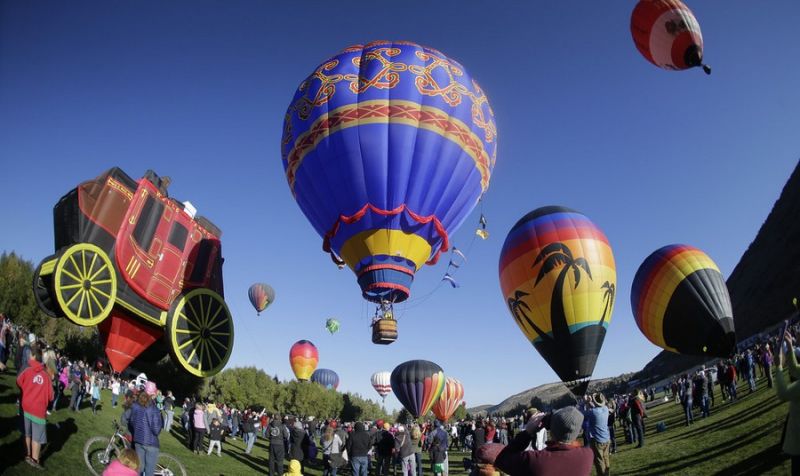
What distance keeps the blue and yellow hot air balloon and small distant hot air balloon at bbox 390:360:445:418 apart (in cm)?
1566

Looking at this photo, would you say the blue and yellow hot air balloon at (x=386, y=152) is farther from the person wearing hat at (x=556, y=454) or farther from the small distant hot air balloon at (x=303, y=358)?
the small distant hot air balloon at (x=303, y=358)

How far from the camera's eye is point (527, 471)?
3.40 m

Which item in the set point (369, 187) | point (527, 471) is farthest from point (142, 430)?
point (369, 187)

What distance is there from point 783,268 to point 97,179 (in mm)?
66180

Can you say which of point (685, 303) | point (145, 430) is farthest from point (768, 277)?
point (145, 430)

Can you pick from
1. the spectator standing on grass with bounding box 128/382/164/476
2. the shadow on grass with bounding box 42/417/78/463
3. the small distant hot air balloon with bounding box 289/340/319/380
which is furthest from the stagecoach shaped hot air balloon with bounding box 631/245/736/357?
the small distant hot air balloon with bounding box 289/340/319/380

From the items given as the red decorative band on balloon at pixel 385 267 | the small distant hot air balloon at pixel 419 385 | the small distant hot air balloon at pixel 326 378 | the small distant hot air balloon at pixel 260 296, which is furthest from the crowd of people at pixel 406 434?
the small distant hot air balloon at pixel 326 378

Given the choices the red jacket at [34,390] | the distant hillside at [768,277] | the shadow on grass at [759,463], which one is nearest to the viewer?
the red jacket at [34,390]

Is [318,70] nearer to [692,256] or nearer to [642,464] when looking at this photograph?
[642,464]

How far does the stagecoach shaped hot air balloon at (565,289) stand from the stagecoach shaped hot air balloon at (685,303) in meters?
5.40

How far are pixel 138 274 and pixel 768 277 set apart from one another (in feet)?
218

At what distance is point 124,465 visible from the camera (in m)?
4.23

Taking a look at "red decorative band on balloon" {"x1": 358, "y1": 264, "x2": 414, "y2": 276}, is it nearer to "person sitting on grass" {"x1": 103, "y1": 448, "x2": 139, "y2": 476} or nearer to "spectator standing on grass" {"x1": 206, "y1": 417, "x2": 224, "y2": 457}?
"spectator standing on grass" {"x1": 206, "y1": 417, "x2": 224, "y2": 457}

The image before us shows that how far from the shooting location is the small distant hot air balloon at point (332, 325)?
5983cm
